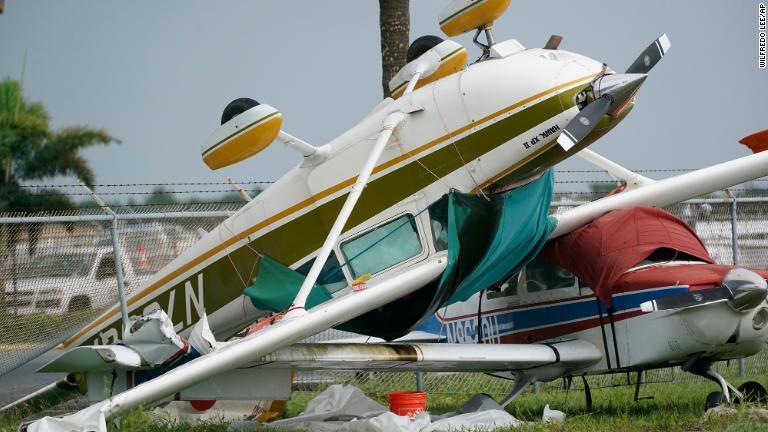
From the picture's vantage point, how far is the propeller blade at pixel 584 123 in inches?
349

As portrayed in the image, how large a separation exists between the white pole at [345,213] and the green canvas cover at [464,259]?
0.73m

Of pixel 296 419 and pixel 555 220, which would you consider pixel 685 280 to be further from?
pixel 296 419

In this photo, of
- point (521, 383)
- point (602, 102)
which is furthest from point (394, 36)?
point (602, 102)

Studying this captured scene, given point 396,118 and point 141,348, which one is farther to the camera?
point 396,118

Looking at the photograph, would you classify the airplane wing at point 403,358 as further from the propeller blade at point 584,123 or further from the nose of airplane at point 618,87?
the nose of airplane at point 618,87

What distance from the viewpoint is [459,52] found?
10.2 metres

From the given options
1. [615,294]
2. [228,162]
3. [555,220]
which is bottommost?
[615,294]

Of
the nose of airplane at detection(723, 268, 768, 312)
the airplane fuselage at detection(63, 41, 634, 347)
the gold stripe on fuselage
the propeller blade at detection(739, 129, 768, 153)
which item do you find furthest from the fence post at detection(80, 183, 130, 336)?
the propeller blade at detection(739, 129, 768, 153)

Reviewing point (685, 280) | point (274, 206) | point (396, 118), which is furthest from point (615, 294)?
point (274, 206)

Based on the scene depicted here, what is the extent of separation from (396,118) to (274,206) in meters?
1.51

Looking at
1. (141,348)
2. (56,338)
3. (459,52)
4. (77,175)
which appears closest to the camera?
(141,348)

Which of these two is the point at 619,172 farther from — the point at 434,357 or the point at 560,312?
the point at 434,357

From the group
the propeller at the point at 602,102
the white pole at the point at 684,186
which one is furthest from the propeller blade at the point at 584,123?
the white pole at the point at 684,186

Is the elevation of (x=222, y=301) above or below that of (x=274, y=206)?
below
